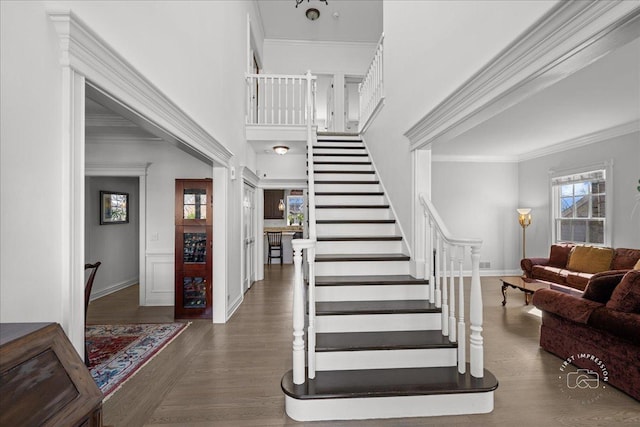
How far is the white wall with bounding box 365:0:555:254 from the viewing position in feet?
6.22

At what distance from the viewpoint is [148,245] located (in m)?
4.81

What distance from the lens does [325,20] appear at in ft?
22.4

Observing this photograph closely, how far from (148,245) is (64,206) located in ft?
12.5

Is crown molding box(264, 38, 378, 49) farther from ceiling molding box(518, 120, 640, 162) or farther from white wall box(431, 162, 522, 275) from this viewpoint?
ceiling molding box(518, 120, 640, 162)

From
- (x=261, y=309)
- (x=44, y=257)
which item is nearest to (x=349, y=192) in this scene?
(x=261, y=309)

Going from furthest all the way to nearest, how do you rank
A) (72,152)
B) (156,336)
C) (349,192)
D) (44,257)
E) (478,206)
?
(478,206), (349,192), (156,336), (72,152), (44,257)

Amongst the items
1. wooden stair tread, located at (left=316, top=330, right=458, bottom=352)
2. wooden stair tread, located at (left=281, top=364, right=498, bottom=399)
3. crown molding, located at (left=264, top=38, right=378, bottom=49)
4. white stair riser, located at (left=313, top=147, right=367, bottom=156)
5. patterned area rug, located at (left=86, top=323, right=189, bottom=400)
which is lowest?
patterned area rug, located at (left=86, top=323, right=189, bottom=400)

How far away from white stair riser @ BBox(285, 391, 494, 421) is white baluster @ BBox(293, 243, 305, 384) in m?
0.16

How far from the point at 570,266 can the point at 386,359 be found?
15.1 ft

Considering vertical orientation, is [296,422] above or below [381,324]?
below

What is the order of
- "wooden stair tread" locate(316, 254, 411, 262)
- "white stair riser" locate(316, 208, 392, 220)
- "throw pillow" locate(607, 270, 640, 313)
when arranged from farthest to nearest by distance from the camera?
"white stair riser" locate(316, 208, 392, 220) → "wooden stair tread" locate(316, 254, 411, 262) → "throw pillow" locate(607, 270, 640, 313)

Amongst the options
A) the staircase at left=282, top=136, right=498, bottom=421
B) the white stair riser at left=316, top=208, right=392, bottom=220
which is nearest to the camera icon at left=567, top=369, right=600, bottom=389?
the staircase at left=282, top=136, right=498, bottom=421

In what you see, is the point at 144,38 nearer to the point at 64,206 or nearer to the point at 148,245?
the point at 64,206

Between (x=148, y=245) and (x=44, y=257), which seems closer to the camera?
(x=44, y=257)
